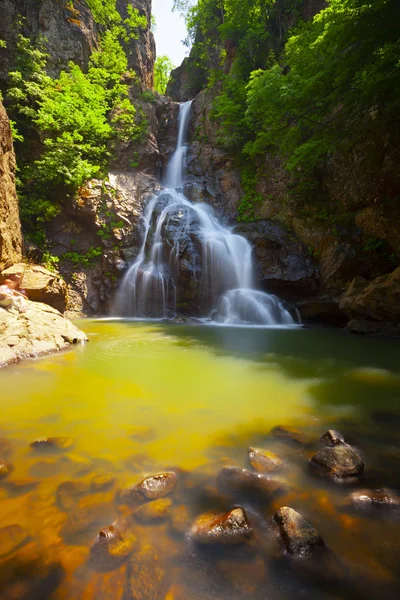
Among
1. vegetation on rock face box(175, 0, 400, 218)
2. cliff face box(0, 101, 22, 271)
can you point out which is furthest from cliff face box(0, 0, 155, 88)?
vegetation on rock face box(175, 0, 400, 218)

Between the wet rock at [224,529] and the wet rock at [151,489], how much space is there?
345 millimetres

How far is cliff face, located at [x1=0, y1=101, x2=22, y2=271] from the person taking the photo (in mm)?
8750

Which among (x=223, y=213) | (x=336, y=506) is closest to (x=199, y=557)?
(x=336, y=506)

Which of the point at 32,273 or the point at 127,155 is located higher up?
the point at 127,155

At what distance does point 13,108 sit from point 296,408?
17771 millimetres

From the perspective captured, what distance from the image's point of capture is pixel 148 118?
788 inches

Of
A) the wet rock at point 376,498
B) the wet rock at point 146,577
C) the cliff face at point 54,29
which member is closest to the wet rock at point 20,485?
the wet rock at point 146,577

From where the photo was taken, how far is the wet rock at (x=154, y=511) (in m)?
1.78

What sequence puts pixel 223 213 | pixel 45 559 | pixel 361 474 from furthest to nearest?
1. pixel 223 213
2. pixel 361 474
3. pixel 45 559

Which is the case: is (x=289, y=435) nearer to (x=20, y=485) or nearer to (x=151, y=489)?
(x=151, y=489)

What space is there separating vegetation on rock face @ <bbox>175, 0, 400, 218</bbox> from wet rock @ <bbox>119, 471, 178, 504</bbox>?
8.39 meters

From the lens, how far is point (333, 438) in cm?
260

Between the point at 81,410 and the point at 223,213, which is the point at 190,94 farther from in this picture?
the point at 81,410

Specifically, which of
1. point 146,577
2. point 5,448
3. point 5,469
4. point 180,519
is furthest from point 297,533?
point 5,448
